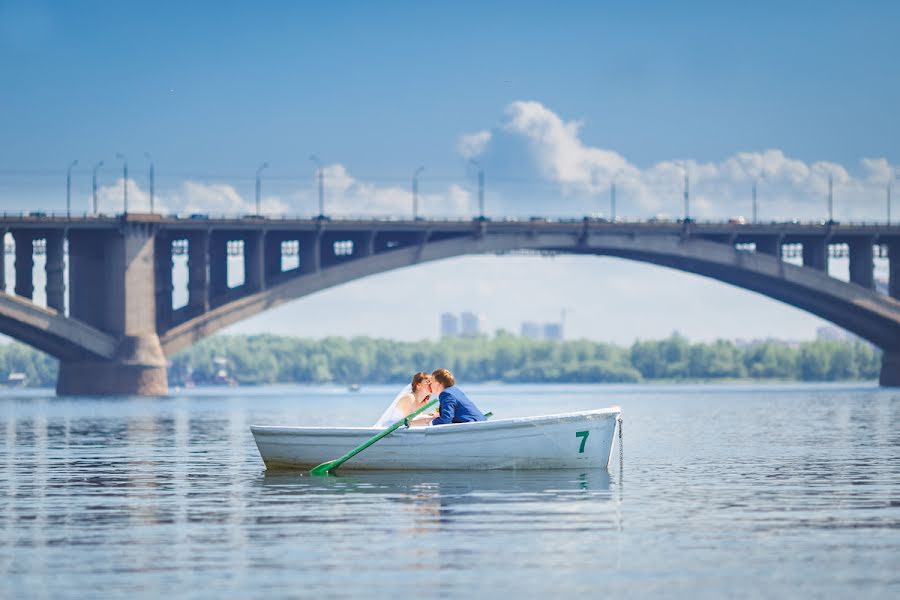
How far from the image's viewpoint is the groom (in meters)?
34.0

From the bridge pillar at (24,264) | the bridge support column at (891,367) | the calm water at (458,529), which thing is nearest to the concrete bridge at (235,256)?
the bridge pillar at (24,264)

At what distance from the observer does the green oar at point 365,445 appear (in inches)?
1352

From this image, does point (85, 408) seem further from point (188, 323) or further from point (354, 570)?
point (354, 570)

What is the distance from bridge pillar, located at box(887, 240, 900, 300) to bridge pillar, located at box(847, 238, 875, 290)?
3562mm

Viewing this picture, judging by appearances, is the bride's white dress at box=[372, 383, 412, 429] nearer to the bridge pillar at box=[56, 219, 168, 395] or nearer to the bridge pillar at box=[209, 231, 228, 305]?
the bridge pillar at box=[56, 219, 168, 395]

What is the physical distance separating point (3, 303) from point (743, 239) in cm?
6014

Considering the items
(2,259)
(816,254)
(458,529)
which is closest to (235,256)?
(2,259)

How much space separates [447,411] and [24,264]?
3406 inches

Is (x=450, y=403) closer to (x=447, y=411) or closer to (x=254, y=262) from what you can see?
(x=447, y=411)

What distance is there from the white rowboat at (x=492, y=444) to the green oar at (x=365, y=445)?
6.4 inches

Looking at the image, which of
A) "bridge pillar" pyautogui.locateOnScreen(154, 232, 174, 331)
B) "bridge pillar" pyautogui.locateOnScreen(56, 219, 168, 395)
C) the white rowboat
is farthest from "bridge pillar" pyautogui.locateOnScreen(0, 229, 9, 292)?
the white rowboat

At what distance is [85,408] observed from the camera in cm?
9525

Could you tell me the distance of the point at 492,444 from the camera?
3475 cm

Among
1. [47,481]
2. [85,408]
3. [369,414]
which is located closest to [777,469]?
[47,481]
